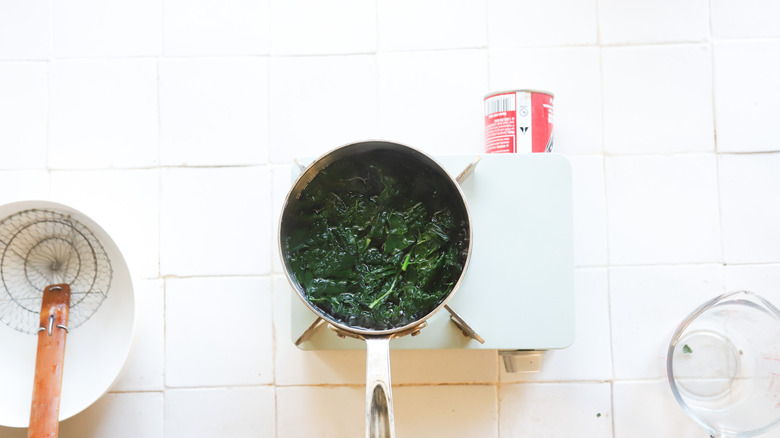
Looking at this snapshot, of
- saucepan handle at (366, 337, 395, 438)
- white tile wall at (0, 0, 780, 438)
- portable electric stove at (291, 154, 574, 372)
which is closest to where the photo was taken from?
saucepan handle at (366, 337, 395, 438)

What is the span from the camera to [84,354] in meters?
1.05

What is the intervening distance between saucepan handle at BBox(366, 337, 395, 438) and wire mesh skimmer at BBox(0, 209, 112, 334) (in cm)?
55

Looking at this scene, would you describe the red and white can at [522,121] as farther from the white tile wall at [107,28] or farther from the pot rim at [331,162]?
the white tile wall at [107,28]

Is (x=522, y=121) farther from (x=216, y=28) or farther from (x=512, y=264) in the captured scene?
(x=216, y=28)

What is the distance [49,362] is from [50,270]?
166 millimetres

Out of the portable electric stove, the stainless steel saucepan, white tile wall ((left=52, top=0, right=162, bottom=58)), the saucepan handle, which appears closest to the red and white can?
the portable electric stove

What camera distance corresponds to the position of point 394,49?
110cm

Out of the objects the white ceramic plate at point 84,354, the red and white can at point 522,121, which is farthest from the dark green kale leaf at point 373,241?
the white ceramic plate at point 84,354

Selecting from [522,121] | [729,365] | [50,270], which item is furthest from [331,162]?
[729,365]

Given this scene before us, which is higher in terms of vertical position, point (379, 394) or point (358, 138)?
point (358, 138)

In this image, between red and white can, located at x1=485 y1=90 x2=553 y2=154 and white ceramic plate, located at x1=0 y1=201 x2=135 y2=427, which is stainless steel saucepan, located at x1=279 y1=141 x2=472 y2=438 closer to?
red and white can, located at x1=485 y1=90 x2=553 y2=154

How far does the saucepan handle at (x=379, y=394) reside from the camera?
30.8 inches

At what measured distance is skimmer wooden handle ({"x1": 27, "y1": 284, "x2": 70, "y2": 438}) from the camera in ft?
3.17

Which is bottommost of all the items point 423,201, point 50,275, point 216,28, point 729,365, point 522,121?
point 729,365
